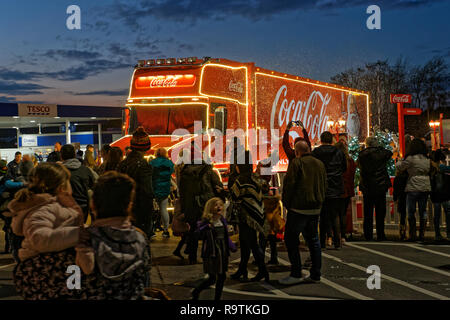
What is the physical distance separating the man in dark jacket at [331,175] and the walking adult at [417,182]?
1.77 m

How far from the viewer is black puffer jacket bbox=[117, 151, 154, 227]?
268 inches

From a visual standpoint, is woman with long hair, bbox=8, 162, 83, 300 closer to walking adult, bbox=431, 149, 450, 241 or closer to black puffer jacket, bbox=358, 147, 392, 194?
black puffer jacket, bbox=358, 147, 392, 194

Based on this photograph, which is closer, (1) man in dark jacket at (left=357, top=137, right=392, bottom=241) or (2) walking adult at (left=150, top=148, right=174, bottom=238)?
(1) man in dark jacket at (left=357, top=137, right=392, bottom=241)

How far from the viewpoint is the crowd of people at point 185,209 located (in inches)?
140

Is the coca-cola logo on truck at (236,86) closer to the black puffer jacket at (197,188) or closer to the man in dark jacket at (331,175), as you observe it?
the man in dark jacket at (331,175)

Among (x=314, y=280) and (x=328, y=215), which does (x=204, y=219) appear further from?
(x=328, y=215)

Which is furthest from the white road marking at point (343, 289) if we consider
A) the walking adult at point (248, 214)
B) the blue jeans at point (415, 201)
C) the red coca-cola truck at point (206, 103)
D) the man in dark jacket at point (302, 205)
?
the red coca-cola truck at point (206, 103)

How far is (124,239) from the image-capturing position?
360 cm

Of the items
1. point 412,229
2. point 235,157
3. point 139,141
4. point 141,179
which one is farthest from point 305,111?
point 141,179

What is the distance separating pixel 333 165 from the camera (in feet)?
28.4

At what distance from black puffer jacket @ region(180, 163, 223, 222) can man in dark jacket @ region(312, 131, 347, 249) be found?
5.85ft

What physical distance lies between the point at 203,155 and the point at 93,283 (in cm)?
476

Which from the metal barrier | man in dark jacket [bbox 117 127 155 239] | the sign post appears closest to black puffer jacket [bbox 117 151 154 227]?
man in dark jacket [bbox 117 127 155 239]

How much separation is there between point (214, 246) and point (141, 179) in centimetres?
185
